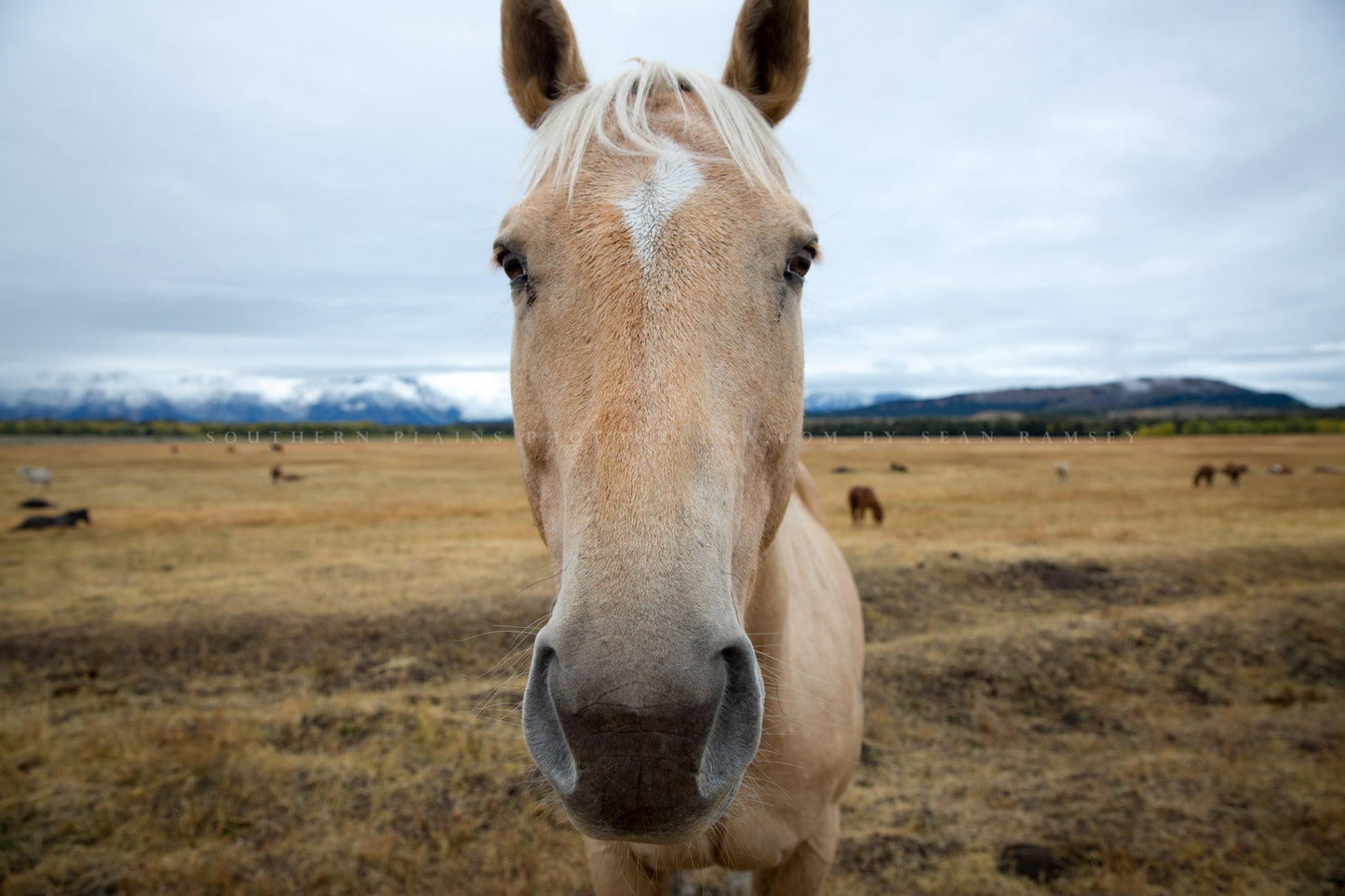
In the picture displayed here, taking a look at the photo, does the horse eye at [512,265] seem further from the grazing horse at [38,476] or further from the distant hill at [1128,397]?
the distant hill at [1128,397]

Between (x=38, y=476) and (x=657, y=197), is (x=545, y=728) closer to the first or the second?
(x=657, y=197)

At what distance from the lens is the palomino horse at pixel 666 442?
1121mm

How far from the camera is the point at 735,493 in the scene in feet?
4.83

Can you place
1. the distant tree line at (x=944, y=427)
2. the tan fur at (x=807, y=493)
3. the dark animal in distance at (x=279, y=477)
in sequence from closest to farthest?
the tan fur at (x=807, y=493) → the dark animal in distance at (x=279, y=477) → the distant tree line at (x=944, y=427)

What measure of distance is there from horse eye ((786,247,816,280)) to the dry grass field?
152cm

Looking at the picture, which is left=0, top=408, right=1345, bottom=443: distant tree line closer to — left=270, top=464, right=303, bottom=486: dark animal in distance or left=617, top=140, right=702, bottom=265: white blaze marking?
left=270, top=464, right=303, bottom=486: dark animal in distance

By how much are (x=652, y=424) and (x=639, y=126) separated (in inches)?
46.6

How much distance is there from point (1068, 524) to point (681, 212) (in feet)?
73.1

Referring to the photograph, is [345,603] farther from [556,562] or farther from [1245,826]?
[1245,826]

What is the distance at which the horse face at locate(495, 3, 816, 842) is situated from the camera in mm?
1109

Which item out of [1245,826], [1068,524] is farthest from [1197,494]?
[1245,826]

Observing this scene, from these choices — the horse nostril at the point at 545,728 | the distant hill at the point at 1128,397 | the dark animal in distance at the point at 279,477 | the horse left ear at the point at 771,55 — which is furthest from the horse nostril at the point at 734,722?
the distant hill at the point at 1128,397

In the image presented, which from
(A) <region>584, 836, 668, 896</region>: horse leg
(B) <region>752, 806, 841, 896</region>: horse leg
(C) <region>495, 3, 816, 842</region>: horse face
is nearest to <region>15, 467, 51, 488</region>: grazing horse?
(A) <region>584, 836, 668, 896</region>: horse leg

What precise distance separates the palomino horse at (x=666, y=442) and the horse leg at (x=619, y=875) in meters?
0.01
